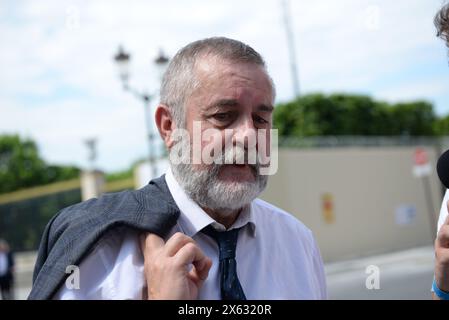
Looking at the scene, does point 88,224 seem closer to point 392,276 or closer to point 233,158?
point 233,158

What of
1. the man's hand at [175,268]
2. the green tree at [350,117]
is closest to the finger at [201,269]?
the man's hand at [175,268]

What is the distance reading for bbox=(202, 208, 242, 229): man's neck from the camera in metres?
1.49

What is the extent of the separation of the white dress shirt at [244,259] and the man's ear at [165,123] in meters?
0.09

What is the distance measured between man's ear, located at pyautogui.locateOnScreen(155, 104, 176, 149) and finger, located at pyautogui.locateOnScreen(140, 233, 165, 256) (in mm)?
278

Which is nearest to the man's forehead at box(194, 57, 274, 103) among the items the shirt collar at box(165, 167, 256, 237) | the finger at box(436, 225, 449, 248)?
the shirt collar at box(165, 167, 256, 237)

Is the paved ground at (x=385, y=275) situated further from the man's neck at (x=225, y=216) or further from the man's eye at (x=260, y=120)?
the man's eye at (x=260, y=120)

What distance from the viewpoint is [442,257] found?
1536 millimetres

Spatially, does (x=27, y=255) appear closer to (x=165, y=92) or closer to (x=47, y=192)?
(x=47, y=192)

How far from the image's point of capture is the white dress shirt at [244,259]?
53.2 inches

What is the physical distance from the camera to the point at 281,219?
1.72 m

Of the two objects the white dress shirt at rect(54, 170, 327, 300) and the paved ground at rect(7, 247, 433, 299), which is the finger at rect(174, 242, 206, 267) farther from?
the paved ground at rect(7, 247, 433, 299)

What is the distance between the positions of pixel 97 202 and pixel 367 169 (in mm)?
14716

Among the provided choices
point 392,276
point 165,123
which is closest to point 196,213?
point 165,123
